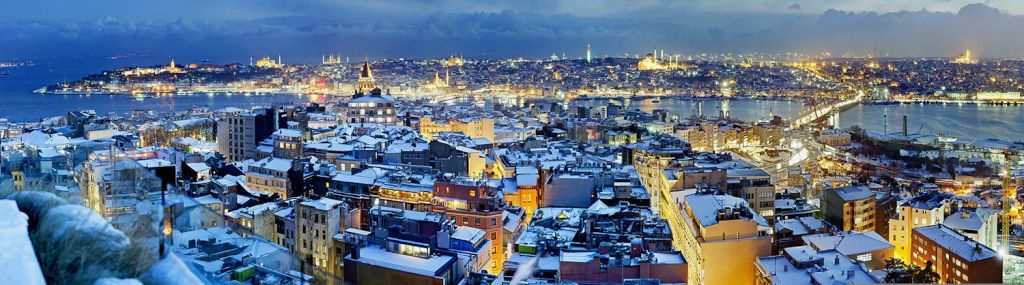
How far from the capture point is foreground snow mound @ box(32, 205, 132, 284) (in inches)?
40.8

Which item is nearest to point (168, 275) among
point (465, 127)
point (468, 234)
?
point (468, 234)

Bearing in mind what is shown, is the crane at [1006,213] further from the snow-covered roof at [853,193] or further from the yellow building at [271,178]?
the yellow building at [271,178]

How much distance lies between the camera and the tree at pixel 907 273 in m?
5.59

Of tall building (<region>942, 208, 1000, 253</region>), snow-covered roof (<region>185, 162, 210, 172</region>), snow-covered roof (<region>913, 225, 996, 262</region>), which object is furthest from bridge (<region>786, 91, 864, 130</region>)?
snow-covered roof (<region>185, 162, 210, 172</region>)

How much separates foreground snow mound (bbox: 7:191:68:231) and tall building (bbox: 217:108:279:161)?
1179 centimetres

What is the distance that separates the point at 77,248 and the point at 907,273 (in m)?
5.73

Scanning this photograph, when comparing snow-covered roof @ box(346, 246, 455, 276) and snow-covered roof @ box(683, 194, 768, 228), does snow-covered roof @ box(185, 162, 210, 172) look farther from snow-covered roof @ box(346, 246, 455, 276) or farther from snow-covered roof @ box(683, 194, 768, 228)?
snow-covered roof @ box(683, 194, 768, 228)

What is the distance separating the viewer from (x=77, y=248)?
1045 mm

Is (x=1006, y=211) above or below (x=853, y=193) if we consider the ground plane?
below

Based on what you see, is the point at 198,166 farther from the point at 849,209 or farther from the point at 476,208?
the point at 849,209

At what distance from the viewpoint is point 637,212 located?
641 cm

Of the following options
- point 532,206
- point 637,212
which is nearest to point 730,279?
point 637,212

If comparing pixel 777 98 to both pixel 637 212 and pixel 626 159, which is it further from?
pixel 637 212

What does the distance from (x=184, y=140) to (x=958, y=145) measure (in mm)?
15037
